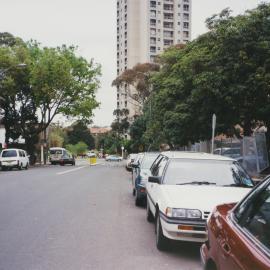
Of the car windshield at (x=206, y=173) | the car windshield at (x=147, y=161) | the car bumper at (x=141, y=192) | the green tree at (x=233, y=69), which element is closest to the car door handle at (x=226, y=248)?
the car windshield at (x=206, y=173)

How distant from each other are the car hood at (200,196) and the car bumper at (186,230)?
8.3 inches

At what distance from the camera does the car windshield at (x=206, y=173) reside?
8.08m

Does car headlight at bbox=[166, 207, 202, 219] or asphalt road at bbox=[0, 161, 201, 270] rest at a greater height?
car headlight at bbox=[166, 207, 202, 219]

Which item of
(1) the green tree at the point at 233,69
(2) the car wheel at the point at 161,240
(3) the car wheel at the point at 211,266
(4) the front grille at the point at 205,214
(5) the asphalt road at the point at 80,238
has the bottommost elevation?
(5) the asphalt road at the point at 80,238

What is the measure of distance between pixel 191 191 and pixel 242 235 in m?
3.88

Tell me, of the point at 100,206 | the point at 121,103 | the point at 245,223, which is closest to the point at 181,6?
the point at 121,103

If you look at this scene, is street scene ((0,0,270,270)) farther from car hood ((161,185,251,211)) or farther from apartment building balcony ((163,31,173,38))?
apartment building balcony ((163,31,173,38))

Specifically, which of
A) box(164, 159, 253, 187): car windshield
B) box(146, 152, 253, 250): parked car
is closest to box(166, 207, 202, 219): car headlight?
box(146, 152, 253, 250): parked car

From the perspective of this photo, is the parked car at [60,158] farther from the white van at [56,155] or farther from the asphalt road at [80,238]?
the asphalt road at [80,238]

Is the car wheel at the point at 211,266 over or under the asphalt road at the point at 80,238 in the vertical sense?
over

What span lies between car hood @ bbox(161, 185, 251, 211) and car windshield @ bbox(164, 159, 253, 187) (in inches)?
16.3

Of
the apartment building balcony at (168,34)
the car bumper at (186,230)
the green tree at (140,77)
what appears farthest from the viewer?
the apartment building balcony at (168,34)

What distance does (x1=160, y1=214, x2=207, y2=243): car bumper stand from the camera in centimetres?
652

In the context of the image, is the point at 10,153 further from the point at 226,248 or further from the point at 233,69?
the point at 226,248
